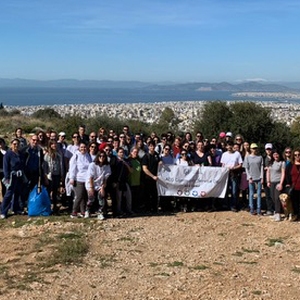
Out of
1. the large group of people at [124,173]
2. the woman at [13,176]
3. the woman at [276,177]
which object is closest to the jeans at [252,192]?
Result: the large group of people at [124,173]

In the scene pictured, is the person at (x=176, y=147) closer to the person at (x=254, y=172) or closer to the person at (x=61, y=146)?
the person at (x=254, y=172)

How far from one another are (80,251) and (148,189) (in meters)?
3.63

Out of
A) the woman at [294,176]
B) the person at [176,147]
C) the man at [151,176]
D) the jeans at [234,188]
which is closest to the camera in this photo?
the woman at [294,176]

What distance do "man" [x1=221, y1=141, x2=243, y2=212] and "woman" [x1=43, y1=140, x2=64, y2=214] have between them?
3.90 metres

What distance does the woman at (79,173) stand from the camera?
10852 millimetres

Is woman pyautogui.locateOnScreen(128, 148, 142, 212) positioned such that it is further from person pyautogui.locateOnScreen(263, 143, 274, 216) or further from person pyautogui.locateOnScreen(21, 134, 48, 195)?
person pyautogui.locateOnScreen(263, 143, 274, 216)

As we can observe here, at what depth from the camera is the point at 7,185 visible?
35.6ft

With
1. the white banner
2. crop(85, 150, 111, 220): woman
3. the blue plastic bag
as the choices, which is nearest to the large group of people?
crop(85, 150, 111, 220): woman

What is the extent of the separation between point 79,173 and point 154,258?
3.25 metres

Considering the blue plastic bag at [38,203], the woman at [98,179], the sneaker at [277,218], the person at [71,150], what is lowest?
the sneaker at [277,218]

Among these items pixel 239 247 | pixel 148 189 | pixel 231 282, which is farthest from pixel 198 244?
pixel 148 189

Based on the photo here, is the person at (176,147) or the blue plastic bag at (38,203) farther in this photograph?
the person at (176,147)

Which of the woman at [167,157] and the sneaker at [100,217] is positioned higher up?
the woman at [167,157]

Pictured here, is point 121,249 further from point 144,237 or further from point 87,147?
point 87,147
